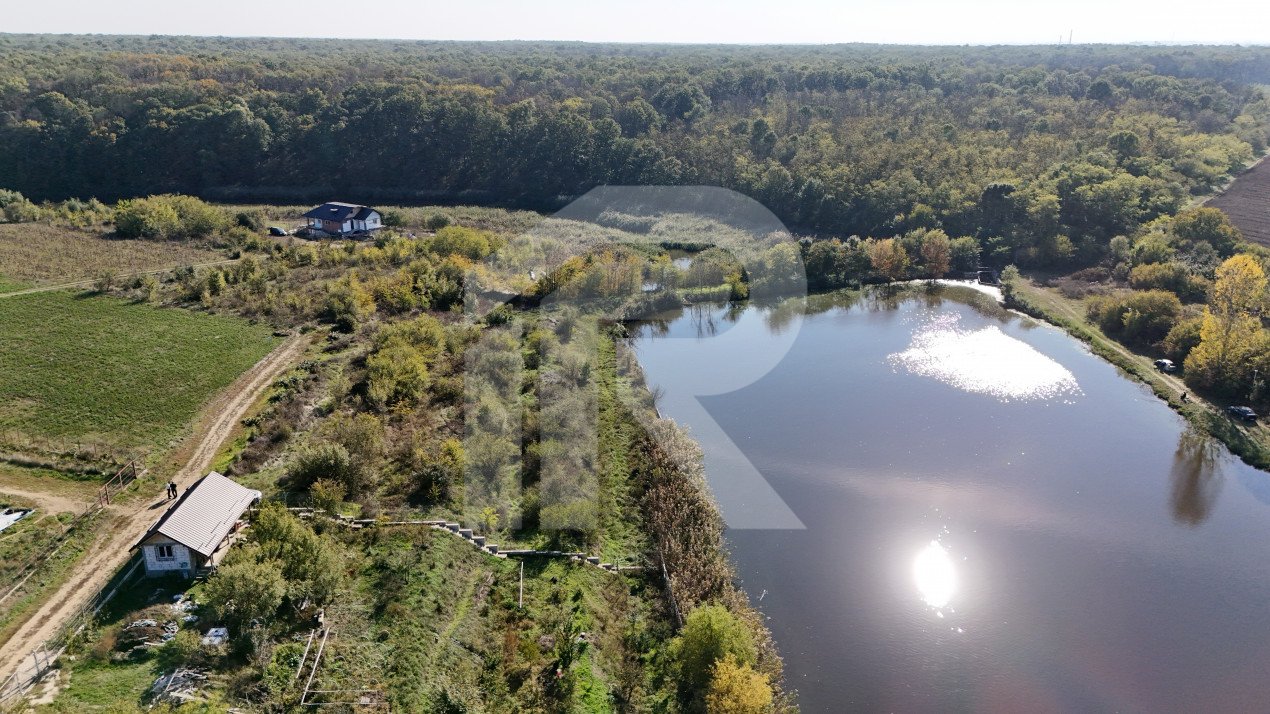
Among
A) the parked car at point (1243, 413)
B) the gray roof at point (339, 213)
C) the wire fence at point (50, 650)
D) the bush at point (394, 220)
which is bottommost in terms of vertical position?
the parked car at point (1243, 413)

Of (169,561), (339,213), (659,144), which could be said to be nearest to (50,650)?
(169,561)

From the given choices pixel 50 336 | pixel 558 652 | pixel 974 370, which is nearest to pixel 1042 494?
pixel 974 370

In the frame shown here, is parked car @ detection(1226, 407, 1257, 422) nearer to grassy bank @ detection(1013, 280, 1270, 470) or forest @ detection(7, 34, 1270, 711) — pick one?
grassy bank @ detection(1013, 280, 1270, 470)

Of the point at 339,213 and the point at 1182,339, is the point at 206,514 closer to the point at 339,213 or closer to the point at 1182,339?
the point at 339,213

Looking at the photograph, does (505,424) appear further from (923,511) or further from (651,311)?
(651,311)

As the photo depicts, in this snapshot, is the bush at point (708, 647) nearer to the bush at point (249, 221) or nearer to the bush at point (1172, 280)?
the bush at point (1172, 280)

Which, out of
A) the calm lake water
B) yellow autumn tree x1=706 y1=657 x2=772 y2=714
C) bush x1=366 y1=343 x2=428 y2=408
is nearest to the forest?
yellow autumn tree x1=706 y1=657 x2=772 y2=714

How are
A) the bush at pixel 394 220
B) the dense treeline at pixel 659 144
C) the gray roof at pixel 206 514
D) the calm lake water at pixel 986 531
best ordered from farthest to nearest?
the dense treeline at pixel 659 144, the bush at pixel 394 220, the calm lake water at pixel 986 531, the gray roof at pixel 206 514

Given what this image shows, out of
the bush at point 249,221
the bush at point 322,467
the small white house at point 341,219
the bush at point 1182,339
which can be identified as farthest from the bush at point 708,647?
the bush at point 249,221
